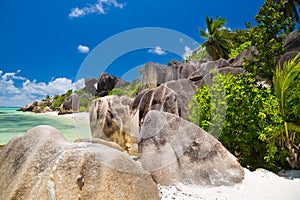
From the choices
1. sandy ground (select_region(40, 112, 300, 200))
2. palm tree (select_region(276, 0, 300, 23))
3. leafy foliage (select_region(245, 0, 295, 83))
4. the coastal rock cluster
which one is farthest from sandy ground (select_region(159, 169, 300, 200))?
palm tree (select_region(276, 0, 300, 23))

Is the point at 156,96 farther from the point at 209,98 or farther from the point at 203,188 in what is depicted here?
the point at 203,188

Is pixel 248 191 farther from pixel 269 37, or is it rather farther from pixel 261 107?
pixel 269 37

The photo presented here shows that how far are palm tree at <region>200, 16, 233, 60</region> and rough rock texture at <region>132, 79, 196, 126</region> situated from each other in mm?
21555

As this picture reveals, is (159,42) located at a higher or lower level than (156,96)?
higher

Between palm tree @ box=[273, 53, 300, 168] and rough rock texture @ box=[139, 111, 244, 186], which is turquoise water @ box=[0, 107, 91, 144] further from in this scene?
palm tree @ box=[273, 53, 300, 168]

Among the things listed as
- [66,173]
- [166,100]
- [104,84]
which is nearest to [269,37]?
[166,100]

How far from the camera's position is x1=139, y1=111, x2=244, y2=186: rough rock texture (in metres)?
4.32

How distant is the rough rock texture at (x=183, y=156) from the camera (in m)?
4.32

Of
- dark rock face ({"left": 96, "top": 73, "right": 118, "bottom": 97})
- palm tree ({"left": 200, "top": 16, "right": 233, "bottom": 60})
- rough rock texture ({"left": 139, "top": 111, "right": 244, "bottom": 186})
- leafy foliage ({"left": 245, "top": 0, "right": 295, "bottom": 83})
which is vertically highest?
palm tree ({"left": 200, "top": 16, "right": 233, "bottom": 60})

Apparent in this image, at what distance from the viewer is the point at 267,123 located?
187 inches

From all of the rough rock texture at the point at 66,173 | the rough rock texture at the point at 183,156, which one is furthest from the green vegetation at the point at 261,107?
the rough rock texture at the point at 66,173

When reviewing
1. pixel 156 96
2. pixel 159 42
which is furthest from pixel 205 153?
pixel 156 96

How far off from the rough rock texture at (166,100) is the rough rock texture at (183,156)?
3040mm

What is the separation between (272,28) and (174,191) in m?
4.62
